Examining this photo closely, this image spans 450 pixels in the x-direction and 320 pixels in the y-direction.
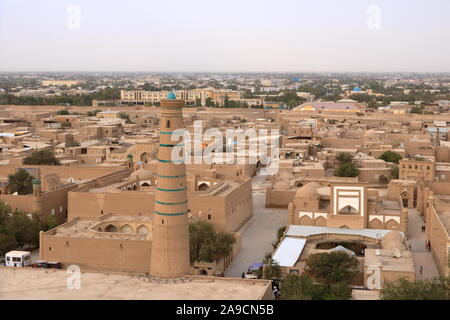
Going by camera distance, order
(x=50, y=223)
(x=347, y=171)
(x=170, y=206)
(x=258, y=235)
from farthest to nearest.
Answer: (x=347, y=171)
(x=258, y=235)
(x=50, y=223)
(x=170, y=206)

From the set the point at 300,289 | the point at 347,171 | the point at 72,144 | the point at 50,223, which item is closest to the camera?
the point at 300,289

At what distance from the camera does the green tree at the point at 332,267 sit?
53.5 ft

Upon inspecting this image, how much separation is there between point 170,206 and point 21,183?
13990 millimetres

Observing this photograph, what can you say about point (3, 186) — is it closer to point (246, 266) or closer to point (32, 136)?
point (246, 266)

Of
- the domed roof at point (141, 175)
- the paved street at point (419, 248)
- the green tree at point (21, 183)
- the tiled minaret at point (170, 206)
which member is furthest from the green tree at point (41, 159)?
the tiled minaret at point (170, 206)

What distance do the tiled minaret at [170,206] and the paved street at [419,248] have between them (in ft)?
23.5

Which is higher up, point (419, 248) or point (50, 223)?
point (50, 223)

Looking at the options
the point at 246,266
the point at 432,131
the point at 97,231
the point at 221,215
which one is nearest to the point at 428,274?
the point at 246,266

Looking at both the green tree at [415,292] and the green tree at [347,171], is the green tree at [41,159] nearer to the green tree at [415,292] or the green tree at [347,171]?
the green tree at [347,171]

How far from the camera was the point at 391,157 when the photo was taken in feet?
118

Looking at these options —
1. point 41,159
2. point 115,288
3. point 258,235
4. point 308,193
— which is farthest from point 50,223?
point 41,159

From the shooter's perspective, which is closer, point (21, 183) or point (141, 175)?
point (141, 175)

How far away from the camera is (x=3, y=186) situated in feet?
89.5

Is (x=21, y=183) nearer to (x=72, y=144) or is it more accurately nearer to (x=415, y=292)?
(x=72, y=144)
